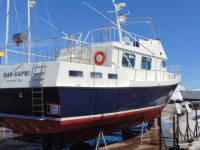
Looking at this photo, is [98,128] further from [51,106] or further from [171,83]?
[171,83]

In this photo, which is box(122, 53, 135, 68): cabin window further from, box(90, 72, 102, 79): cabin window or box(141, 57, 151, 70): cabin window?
box(90, 72, 102, 79): cabin window

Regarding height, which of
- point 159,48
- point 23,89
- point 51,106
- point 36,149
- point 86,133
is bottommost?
point 36,149

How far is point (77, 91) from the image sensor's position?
7566mm

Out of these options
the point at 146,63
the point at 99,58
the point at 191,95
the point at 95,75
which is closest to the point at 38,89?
the point at 95,75

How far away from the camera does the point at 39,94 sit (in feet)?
24.4

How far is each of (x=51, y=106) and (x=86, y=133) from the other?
8.16ft

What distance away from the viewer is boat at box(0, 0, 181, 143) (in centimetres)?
729

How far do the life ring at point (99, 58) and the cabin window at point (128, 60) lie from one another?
0.98 m

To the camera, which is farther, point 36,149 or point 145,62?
point 145,62

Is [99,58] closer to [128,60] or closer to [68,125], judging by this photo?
[128,60]

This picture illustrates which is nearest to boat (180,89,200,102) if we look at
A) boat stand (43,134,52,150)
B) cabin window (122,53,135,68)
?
cabin window (122,53,135,68)

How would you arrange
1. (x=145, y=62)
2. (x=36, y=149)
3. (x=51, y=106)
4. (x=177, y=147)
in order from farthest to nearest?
(x=145, y=62) → (x=36, y=149) → (x=177, y=147) → (x=51, y=106)


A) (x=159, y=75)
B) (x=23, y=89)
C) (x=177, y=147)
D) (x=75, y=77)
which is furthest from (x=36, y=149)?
(x=159, y=75)

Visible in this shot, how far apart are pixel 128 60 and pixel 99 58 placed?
1378 millimetres
